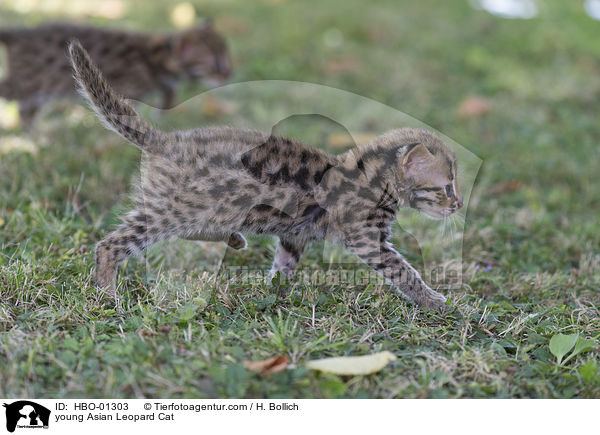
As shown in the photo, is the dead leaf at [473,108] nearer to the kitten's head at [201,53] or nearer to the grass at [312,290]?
the grass at [312,290]

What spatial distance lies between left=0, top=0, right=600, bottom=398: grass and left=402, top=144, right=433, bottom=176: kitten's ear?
0.90m

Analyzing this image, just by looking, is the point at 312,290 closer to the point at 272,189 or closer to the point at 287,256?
the point at 287,256

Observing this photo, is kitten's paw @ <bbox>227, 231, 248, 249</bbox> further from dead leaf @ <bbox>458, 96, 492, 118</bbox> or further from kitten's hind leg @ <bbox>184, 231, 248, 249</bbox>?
dead leaf @ <bbox>458, 96, 492, 118</bbox>

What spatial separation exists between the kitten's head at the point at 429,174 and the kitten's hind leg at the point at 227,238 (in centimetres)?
128

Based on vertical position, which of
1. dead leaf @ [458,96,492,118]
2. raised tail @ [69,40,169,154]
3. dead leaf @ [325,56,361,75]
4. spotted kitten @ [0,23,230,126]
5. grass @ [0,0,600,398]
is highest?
dead leaf @ [325,56,361,75]

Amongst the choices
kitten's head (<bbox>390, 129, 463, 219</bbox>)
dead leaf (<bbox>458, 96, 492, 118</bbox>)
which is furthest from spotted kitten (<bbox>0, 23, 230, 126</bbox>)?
kitten's head (<bbox>390, 129, 463, 219</bbox>)

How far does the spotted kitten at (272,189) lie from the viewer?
3959mm

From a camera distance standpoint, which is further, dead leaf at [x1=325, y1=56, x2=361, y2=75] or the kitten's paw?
dead leaf at [x1=325, y1=56, x2=361, y2=75]

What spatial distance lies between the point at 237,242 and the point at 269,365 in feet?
5.13

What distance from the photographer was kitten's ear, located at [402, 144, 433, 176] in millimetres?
4059

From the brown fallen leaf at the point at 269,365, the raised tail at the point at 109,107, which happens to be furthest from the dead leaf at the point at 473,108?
the brown fallen leaf at the point at 269,365
